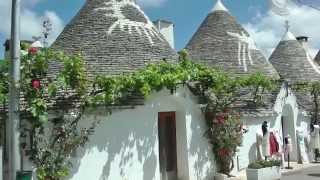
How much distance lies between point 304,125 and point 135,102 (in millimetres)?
10426

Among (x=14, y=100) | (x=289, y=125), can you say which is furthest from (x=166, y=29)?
(x=14, y=100)

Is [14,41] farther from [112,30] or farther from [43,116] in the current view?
[112,30]

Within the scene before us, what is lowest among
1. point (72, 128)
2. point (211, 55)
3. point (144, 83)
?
point (72, 128)

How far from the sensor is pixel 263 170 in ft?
51.1

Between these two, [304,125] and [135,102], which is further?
[304,125]

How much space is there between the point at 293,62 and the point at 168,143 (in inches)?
504

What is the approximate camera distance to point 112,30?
17.2 meters

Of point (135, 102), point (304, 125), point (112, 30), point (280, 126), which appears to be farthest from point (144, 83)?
point (304, 125)

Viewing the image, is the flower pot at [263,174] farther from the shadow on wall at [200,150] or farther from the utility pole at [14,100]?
the utility pole at [14,100]

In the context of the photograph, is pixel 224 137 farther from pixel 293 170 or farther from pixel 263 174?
pixel 293 170

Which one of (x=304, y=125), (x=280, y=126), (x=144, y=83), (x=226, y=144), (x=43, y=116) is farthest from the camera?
(x=304, y=125)

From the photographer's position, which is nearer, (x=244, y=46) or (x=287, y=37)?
(x=244, y=46)

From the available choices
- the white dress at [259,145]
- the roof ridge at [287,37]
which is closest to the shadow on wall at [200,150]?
the white dress at [259,145]

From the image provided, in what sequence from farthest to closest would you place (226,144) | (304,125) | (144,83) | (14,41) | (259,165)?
(304,125) < (226,144) < (259,165) < (144,83) < (14,41)
